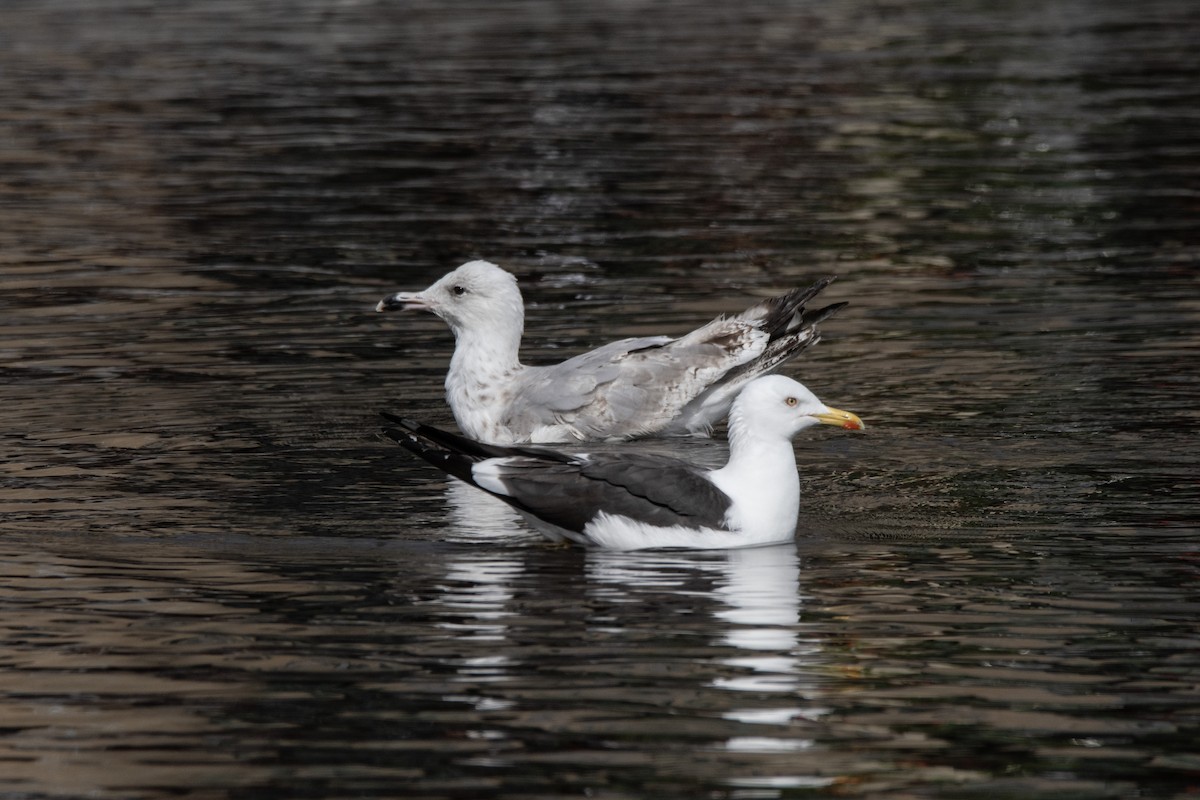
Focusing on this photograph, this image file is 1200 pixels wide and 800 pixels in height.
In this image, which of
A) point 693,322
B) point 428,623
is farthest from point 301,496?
point 693,322

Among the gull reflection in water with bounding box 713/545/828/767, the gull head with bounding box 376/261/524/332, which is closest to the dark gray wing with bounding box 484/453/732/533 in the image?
the gull reflection in water with bounding box 713/545/828/767

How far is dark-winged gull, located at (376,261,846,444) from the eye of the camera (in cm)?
1210

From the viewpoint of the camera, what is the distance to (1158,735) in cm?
713

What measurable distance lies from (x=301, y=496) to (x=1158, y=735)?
17.0 ft

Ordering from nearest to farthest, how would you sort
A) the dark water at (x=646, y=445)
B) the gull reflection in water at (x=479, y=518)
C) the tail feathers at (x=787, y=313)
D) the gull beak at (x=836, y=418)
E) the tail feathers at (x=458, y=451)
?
the dark water at (x=646, y=445)
the gull beak at (x=836, y=418)
the tail feathers at (x=458, y=451)
the gull reflection in water at (x=479, y=518)
the tail feathers at (x=787, y=313)

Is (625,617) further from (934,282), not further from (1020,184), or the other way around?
(1020,184)

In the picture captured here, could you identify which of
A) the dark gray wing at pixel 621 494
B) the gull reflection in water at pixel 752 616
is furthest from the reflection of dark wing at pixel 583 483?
the gull reflection in water at pixel 752 616

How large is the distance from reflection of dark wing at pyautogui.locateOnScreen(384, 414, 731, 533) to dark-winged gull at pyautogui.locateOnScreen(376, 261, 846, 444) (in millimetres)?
1840

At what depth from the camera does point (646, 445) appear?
1209 cm

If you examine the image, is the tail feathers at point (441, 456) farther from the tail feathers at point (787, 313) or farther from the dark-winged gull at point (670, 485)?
the tail feathers at point (787, 313)

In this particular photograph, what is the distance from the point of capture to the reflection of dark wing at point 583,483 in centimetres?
985

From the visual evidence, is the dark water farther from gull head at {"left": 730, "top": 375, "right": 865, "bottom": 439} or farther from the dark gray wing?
gull head at {"left": 730, "top": 375, "right": 865, "bottom": 439}

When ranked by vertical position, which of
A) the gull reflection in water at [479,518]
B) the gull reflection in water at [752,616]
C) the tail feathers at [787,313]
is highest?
the tail feathers at [787,313]

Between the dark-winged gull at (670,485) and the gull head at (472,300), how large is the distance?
8.38ft
